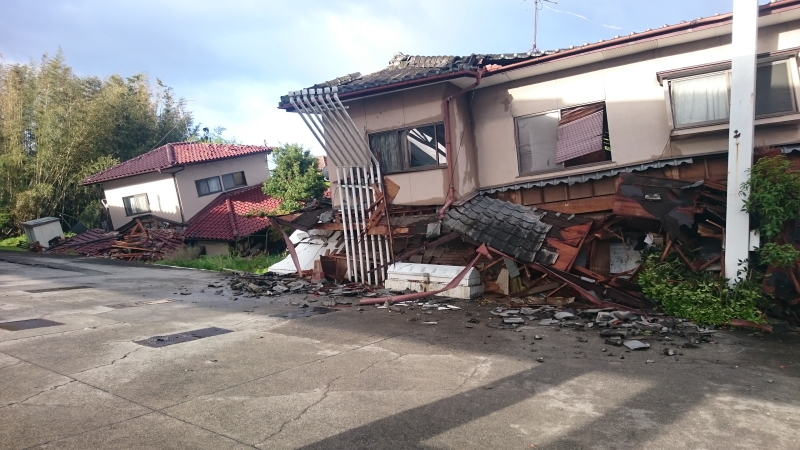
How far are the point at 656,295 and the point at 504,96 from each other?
5.07m

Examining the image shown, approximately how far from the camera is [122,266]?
17.0 m

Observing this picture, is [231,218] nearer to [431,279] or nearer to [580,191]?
[431,279]

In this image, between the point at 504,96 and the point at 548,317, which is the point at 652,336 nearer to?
the point at 548,317

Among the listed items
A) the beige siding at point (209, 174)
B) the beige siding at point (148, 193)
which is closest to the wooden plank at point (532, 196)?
the beige siding at point (209, 174)

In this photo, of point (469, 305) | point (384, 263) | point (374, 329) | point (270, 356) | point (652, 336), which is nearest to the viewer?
point (270, 356)

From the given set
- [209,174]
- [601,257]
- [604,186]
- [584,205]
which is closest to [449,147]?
[584,205]

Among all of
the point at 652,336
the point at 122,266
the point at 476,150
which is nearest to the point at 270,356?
the point at 652,336

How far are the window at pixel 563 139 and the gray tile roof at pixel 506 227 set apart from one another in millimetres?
1120

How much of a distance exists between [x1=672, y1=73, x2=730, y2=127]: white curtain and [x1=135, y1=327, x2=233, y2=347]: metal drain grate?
8553 mm

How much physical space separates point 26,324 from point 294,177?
12.9 m

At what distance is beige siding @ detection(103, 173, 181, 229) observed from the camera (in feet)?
76.0

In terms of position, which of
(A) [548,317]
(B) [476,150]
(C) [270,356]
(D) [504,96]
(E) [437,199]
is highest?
(D) [504,96]

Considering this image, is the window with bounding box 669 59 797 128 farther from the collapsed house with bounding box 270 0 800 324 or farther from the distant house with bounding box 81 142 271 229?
the distant house with bounding box 81 142 271 229

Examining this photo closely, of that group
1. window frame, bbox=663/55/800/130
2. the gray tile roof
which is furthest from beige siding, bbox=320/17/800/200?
the gray tile roof
